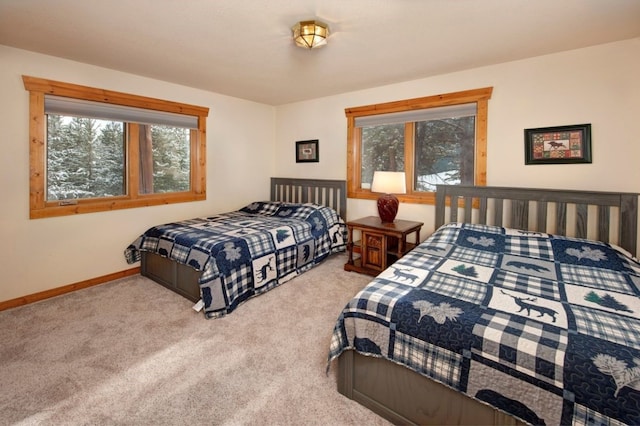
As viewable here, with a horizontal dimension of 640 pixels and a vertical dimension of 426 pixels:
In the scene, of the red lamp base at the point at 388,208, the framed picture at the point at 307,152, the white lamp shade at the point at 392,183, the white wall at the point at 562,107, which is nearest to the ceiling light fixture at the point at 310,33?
the white lamp shade at the point at 392,183

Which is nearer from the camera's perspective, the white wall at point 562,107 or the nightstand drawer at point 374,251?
the white wall at point 562,107

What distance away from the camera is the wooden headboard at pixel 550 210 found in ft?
7.81

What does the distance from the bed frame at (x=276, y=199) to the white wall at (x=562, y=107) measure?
1.08 m

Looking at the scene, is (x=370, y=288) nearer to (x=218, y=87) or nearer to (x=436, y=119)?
(x=436, y=119)

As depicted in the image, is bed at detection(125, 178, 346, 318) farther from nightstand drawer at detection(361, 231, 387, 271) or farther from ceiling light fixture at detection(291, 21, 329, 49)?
ceiling light fixture at detection(291, 21, 329, 49)

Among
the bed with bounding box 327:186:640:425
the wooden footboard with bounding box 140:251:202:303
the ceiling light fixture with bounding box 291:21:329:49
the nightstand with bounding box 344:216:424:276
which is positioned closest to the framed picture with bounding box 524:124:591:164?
the bed with bounding box 327:186:640:425

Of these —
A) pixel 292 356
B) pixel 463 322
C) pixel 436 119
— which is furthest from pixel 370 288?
pixel 436 119

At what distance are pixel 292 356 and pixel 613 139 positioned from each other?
3.12 m

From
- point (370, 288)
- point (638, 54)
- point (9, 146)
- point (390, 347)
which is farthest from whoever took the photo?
point (9, 146)

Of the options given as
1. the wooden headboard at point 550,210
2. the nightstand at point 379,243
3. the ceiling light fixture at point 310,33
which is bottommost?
the nightstand at point 379,243

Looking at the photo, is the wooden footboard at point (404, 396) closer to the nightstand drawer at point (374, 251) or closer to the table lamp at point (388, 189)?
A: the nightstand drawer at point (374, 251)

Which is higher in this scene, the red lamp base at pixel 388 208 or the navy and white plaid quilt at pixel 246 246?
the red lamp base at pixel 388 208

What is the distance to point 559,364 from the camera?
3.54 ft

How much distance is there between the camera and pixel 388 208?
11.6ft
